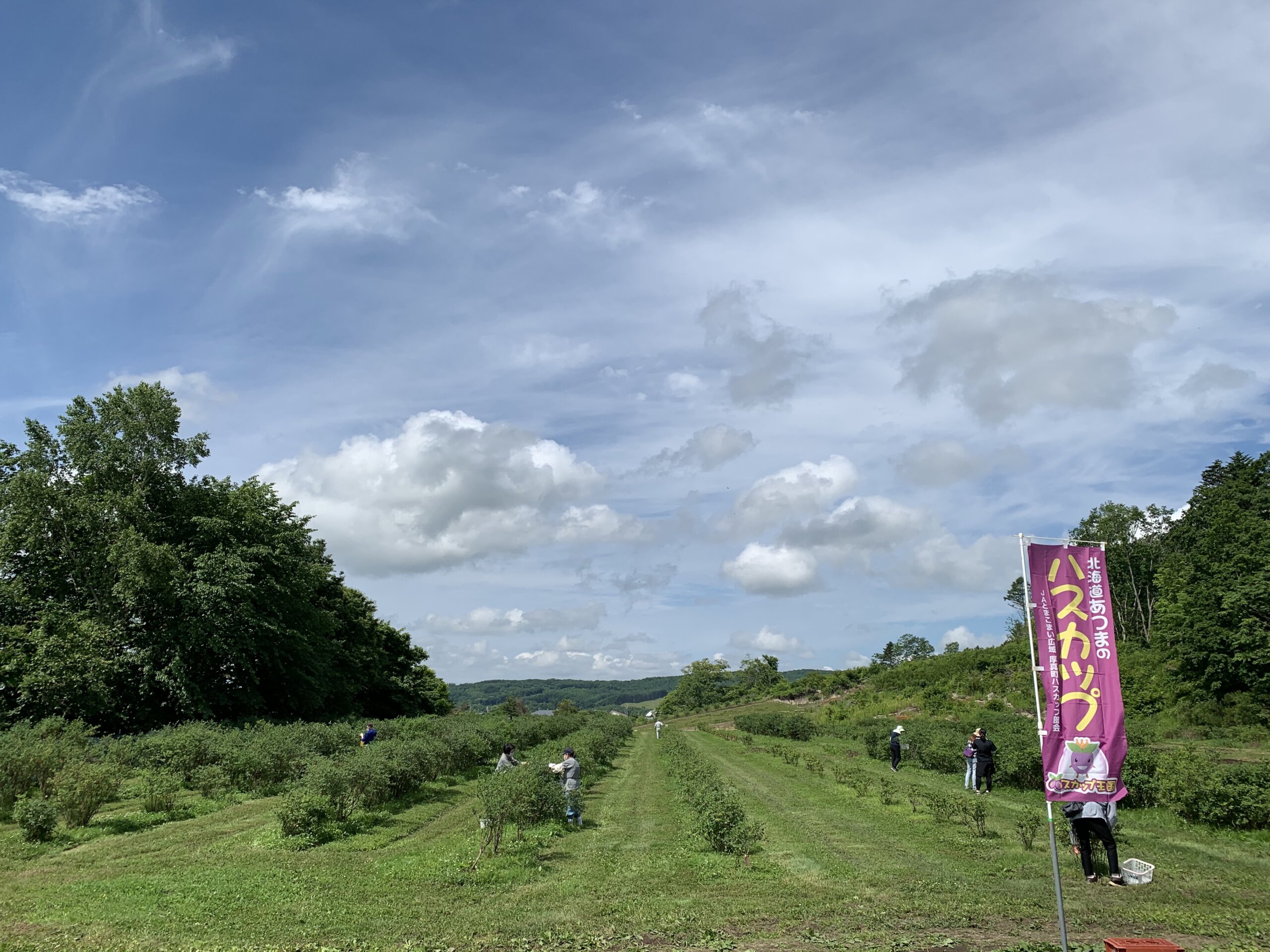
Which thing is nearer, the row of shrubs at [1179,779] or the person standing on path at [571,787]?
Answer: the row of shrubs at [1179,779]

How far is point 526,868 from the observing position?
36.6ft

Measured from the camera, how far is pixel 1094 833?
1009 cm

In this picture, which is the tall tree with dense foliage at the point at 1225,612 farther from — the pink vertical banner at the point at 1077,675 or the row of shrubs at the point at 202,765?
the pink vertical banner at the point at 1077,675

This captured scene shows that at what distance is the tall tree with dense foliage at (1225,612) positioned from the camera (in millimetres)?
Answer: 35500

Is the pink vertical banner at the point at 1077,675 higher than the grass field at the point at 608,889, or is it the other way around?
the pink vertical banner at the point at 1077,675

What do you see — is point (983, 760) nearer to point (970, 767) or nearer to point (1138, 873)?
point (970, 767)

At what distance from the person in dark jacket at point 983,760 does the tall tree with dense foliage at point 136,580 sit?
30.0 m

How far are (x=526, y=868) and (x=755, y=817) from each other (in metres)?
6.55

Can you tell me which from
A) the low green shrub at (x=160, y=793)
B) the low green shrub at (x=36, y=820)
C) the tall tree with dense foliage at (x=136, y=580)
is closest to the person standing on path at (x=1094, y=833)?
the low green shrub at (x=36, y=820)

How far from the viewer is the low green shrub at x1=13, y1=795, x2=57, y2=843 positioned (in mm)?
12078

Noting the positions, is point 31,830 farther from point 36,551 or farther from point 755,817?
point 36,551

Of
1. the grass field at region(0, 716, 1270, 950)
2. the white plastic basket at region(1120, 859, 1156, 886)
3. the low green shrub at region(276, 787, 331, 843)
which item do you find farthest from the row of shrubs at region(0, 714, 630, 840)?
the white plastic basket at region(1120, 859, 1156, 886)

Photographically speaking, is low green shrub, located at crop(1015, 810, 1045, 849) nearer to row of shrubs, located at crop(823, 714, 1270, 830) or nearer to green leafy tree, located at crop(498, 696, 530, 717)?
row of shrubs, located at crop(823, 714, 1270, 830)

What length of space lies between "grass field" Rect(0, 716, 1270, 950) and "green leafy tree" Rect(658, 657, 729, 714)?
337ft
